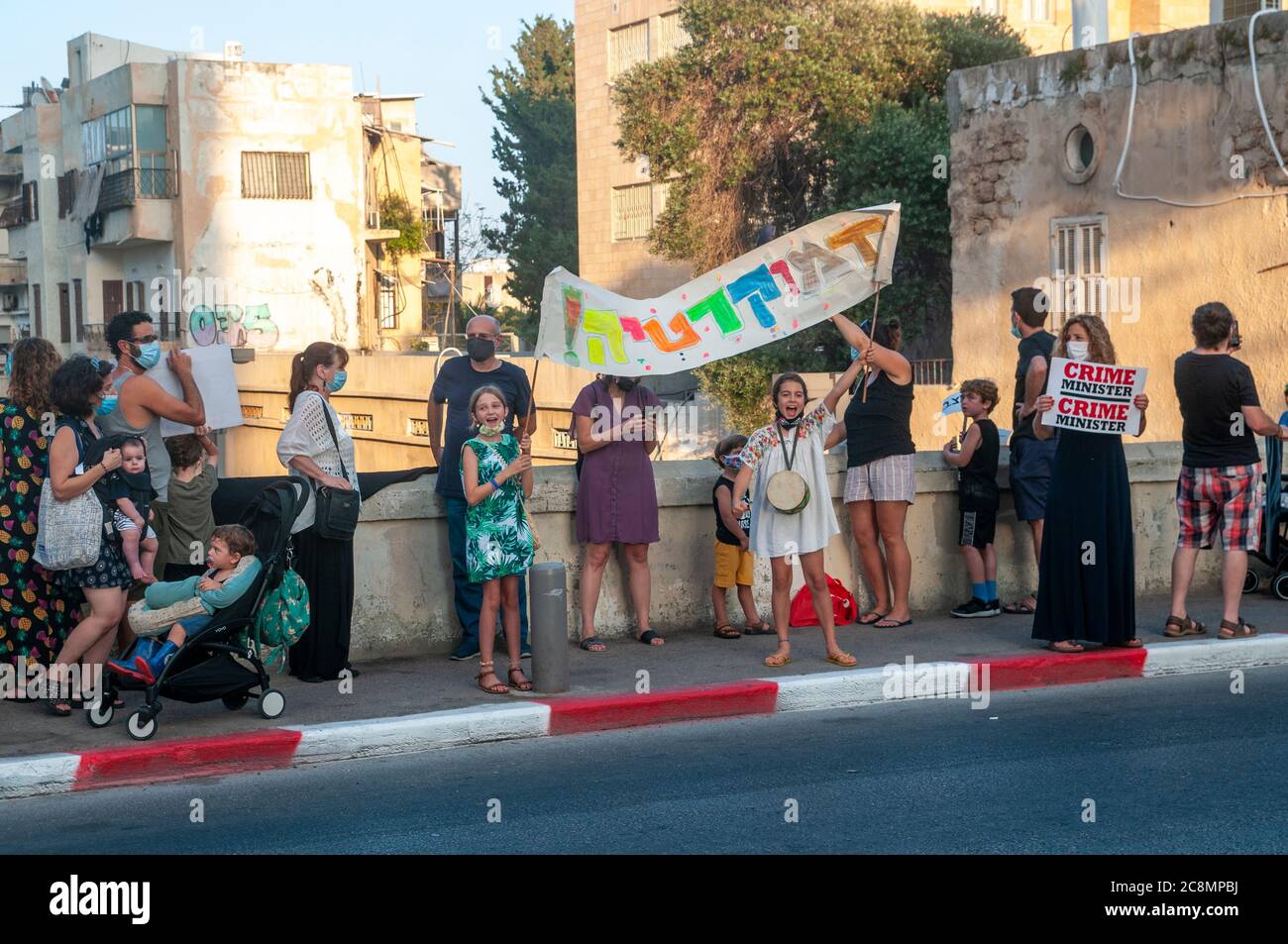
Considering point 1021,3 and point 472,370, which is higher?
point 1021,3

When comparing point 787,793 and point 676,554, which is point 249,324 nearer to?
point 676,554

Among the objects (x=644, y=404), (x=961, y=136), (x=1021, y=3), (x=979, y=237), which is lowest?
(x=644, y=404)

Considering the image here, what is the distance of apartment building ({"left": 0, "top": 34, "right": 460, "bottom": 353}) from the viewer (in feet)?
161

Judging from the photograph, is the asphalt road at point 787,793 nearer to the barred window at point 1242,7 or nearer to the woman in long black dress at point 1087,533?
the woman in long black dress at point 1087,533

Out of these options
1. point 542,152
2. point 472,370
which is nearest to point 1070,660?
point 472,370

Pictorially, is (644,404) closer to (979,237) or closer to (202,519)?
(202,519)

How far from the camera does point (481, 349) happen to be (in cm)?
951

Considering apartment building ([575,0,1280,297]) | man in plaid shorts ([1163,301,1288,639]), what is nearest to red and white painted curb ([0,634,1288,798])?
man in plaid shorts ([1163,301,1288,639])

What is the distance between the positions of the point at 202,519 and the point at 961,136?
18.5 m

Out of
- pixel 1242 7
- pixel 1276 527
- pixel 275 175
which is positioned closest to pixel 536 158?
pixel 275 175

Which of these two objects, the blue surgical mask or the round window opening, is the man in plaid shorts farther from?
the round window opening

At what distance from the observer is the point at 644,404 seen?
32.1 feet

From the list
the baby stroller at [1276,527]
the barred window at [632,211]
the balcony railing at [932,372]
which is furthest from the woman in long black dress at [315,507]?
the barred window at [632,211]

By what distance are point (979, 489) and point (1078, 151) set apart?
13525mm
